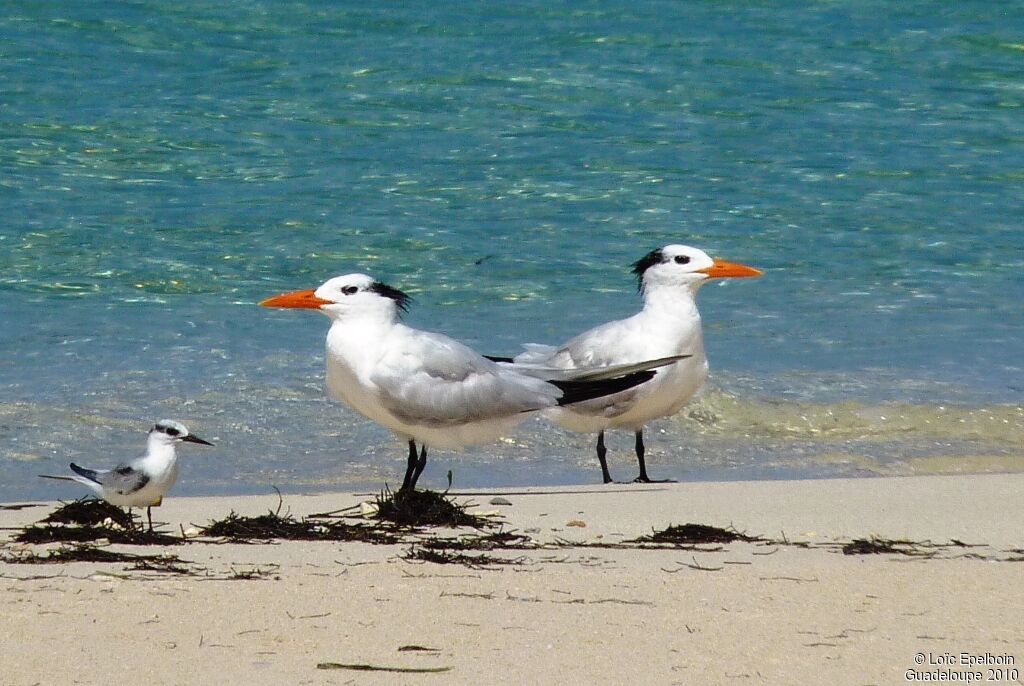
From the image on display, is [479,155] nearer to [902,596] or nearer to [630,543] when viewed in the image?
[630,543]

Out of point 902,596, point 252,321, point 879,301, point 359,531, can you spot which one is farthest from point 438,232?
point 902,596

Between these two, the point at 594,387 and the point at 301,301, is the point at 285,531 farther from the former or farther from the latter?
the point at 594,387

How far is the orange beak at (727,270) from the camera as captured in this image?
6098mm

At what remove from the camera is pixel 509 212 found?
10.8m

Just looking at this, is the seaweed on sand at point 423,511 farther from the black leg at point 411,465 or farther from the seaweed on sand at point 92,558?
the seaweed on sand at point 92,558

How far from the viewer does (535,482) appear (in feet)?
19.7

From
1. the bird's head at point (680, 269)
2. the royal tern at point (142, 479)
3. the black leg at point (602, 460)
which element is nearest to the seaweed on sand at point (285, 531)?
the royal tern at point (142, 479)

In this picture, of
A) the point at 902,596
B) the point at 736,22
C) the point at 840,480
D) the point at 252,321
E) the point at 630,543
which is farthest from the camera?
the point at 736,22

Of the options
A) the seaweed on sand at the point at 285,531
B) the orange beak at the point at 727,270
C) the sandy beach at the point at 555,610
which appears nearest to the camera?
the sandy beach at the point at 555,610

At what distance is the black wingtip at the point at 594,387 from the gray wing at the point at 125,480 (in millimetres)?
1680

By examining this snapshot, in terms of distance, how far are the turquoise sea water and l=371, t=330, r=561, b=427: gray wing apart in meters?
0.49

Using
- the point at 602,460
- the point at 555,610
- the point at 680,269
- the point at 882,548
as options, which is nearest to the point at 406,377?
the point at 602,460

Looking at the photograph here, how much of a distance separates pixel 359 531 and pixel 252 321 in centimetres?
422

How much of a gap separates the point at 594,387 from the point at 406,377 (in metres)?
0.84
